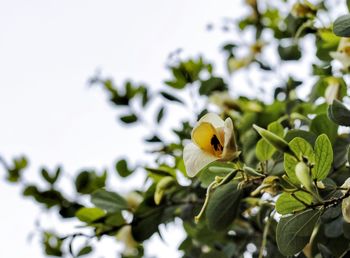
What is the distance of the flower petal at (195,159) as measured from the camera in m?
0.59

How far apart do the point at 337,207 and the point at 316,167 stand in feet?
0.34

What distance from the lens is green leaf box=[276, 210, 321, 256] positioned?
587 millimetres

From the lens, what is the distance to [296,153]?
1.85 feet

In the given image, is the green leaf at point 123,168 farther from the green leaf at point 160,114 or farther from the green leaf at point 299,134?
the green leaf at point 299,134

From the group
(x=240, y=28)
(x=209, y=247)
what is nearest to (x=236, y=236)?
(x=209, y=247)

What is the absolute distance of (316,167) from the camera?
0.57 meters

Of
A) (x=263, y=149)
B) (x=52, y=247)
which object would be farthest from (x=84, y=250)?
(x=263, y=149)

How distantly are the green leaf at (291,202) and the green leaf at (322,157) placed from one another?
3cm

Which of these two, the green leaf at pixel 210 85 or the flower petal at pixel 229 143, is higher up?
the flower petal at pixel 229 143

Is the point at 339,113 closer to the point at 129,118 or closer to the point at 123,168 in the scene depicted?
the point at 123,168

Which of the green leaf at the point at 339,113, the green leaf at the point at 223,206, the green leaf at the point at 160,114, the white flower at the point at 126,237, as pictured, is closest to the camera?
the green leaf at the point at 339,113

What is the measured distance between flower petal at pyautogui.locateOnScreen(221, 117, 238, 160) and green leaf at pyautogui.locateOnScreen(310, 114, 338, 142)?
25 cm

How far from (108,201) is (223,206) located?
0.24 meters

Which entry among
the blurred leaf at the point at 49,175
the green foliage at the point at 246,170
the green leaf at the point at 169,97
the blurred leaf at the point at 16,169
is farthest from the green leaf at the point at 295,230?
the blurred leaf at the point at 16,169
